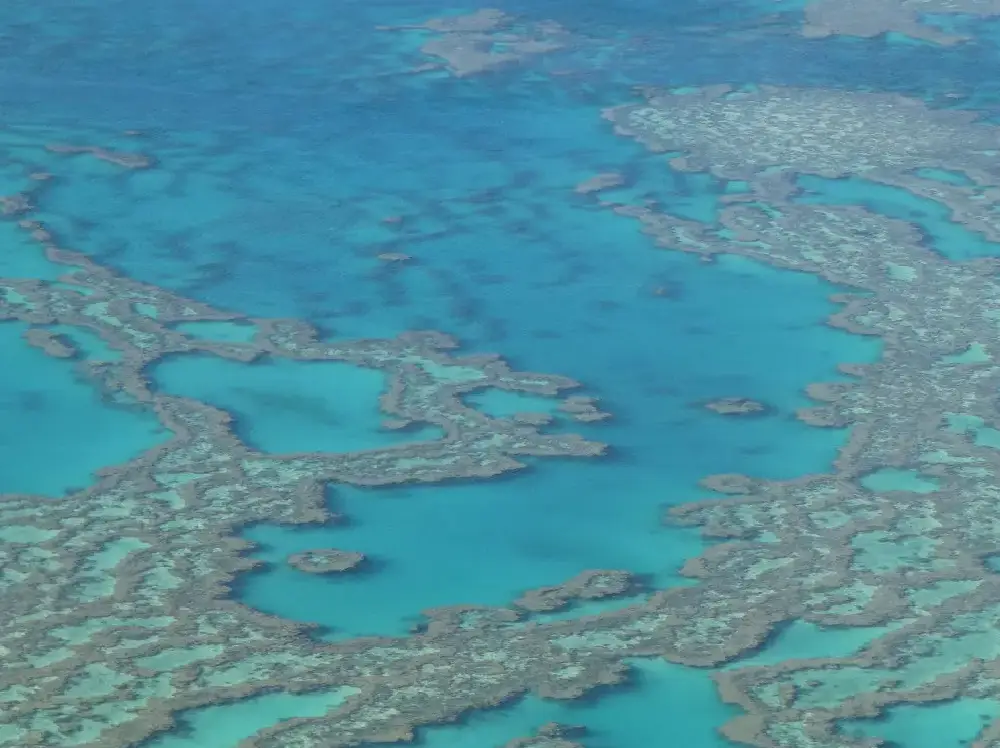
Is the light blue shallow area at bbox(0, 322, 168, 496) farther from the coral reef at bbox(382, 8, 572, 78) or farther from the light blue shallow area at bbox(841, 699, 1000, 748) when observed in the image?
the coral reef at bbox(382, 8, 572, 78)

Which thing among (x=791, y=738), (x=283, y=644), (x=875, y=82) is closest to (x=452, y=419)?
(x=283, y=644)

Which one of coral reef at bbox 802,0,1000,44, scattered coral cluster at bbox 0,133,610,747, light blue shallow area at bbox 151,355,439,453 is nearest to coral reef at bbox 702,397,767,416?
scattered coral cluster at bbox 0,133,610,747

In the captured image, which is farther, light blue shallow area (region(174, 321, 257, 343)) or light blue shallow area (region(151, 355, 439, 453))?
light blue shallow area (region(174, 321, 257, 343))

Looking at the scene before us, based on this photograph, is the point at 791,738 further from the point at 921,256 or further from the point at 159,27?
the point at 159,27

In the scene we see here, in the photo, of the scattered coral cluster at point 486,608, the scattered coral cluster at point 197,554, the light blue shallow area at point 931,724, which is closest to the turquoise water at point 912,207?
the scattered coral cluster at point 486,608

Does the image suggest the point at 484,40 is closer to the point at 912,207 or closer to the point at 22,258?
the point at 912,207
